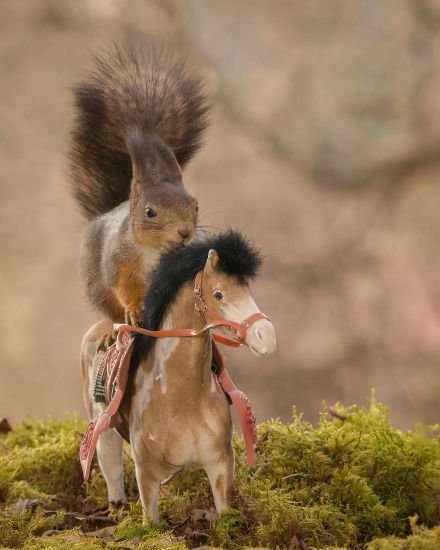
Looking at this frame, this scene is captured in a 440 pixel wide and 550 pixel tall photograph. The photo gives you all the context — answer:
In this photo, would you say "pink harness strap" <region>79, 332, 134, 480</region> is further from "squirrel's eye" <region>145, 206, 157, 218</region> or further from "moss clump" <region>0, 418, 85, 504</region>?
"moss clump" <region>0, 418, 85, 504</region>

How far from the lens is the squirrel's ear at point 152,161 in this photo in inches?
88.5

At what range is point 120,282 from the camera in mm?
2234

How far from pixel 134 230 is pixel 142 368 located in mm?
394

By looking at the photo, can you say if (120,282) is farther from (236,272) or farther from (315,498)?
(315,498)

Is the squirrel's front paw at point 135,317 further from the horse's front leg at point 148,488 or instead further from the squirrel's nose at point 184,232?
the horse's front leg at point 148,488

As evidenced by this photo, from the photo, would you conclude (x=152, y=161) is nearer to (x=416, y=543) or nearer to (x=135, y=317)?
(x=135, y=317)

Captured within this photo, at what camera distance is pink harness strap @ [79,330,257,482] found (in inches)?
83.9

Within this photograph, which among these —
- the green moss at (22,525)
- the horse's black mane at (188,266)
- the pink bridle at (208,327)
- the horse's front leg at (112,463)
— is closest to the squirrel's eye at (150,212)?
the horse's black mane at (188,266)

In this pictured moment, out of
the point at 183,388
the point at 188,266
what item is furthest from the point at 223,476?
the point at 188,266

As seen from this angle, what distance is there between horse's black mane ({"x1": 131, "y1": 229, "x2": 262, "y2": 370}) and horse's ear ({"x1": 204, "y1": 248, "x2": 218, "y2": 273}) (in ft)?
0.03

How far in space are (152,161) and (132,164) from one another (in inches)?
6.7

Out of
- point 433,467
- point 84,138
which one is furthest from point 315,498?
point 84,138

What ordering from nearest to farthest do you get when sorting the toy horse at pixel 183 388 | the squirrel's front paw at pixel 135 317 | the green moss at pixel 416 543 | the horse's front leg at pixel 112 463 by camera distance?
the green moss at pixel 416 543, the toy horse at pixel 183 388, the squirrel's front paw at pixel 135 317, the horse's front leg at pixel 112 463

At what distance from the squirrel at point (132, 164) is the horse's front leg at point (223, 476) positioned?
0.46 metres
